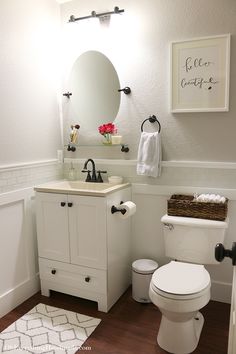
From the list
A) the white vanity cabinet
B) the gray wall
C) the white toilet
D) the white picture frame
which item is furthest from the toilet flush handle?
the white picture frame

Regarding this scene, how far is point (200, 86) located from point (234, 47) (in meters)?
0.32

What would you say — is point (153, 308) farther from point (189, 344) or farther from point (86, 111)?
point (86, 111)

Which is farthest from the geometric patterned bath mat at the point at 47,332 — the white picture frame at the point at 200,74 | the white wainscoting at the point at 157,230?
the white picture frame at the point at 200,74

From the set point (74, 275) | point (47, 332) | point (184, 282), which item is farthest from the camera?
point (74, 275)

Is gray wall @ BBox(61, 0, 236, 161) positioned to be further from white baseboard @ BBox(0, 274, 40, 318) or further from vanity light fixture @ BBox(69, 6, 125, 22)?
white baseboard @ BBox(0, 274, 40, 318)

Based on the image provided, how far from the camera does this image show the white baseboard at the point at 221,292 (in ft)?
7.18

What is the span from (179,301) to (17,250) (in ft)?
4.16

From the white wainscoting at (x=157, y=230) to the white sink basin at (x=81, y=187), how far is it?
0.21 meters

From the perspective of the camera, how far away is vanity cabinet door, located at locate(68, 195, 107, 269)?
79.4 inches

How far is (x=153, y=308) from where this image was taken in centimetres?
217

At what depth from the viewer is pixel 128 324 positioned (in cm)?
198

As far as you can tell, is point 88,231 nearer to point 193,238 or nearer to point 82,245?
point 82,245

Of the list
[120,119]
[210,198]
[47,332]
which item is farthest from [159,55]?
[47,332]

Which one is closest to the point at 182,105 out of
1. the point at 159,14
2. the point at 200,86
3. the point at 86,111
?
the point at 200,86
